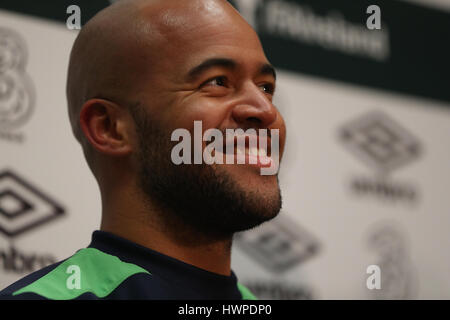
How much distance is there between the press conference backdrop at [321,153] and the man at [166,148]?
1.16 feet

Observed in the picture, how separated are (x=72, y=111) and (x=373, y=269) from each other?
97cm

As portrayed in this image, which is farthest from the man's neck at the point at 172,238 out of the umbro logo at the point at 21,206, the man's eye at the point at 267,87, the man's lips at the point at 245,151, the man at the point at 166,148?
the umbro logo at the point at 21,206

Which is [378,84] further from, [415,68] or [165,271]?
[165,271]

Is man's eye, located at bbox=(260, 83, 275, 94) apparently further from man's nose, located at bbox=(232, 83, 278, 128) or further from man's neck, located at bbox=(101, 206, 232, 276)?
man's neck, located at bbox=(101, 206, 232, 276)

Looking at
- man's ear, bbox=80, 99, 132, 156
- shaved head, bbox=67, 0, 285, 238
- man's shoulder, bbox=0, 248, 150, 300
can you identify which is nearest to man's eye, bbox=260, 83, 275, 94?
shaved head, bbox=67, 0, 285, 238

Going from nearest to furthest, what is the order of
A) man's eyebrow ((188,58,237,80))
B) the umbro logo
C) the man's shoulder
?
1. the man's shoulder
2. man's eyebrow ((188,58,237,80))
3. the umbro logo

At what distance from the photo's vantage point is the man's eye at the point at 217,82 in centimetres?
95

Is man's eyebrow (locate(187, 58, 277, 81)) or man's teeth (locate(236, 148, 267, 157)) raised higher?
man's eyebrow (locate(187, 58, 277, 81))

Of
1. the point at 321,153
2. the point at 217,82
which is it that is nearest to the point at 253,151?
the point at 217,82

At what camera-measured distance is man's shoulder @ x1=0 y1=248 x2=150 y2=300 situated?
837 mm

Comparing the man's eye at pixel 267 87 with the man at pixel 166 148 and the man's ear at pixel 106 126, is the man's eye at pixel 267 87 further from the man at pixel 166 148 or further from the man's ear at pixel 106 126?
the man's ear at pixel 106 126

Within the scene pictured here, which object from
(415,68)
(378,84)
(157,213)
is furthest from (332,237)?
(157,213)

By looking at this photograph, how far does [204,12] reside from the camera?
0.99 m

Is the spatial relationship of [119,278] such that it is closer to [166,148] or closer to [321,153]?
[166,148]
